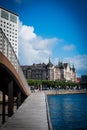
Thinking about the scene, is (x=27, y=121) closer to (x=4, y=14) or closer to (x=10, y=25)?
(x=4, y=14)

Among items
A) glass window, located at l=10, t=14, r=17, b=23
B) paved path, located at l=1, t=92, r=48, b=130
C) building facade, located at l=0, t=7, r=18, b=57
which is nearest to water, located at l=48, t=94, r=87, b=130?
paved path, located at l=1, t=92, r=48, b=130

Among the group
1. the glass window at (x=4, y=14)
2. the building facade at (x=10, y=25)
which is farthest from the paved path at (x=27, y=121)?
the glass window at (x=4, y=14)

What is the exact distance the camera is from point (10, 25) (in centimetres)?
18438

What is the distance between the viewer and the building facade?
582 feet

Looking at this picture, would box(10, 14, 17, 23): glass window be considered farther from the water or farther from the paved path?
the paved path

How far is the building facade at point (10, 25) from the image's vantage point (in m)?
178

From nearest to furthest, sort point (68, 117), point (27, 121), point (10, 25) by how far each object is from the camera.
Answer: point (27, 121) → point (68, 117) → point (10, 25)

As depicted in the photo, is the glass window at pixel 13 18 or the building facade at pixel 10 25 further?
the glass window at pixel 13 18

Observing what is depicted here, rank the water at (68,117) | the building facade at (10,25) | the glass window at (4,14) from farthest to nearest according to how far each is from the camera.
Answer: the building facade at (10,25)
the glass window at (4,14)
the water at (68,117)

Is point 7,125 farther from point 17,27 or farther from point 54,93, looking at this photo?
point 17,27

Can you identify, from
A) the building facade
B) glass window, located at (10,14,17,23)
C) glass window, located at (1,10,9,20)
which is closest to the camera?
glass window, located at (1,10,9,20)

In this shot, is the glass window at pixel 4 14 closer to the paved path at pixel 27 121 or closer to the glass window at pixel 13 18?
the glass window at pixel 13 18

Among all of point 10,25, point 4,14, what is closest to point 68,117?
point 4,14

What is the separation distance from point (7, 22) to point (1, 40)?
168889 mm
